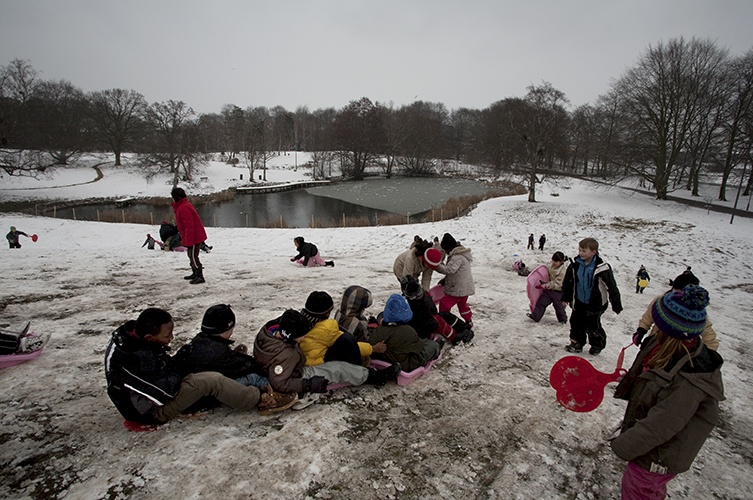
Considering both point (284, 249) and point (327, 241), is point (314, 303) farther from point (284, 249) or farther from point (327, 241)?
point (327, 241)

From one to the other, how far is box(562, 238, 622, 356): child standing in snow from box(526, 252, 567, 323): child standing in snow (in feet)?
3.37

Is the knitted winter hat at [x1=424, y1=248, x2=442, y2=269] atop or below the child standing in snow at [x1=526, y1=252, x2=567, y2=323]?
atop

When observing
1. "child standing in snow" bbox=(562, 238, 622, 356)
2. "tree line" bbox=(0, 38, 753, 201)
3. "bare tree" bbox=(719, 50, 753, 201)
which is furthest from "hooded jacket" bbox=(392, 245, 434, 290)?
"bare tree" bbox=(719, 50, 753, 201)

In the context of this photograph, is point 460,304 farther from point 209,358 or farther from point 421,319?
point 209,358

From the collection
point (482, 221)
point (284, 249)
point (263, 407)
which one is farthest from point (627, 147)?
point (263, 407)

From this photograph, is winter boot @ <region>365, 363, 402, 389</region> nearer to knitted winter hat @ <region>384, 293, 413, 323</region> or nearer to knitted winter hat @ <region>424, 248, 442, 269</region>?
knitted winter hat @ <region>384, 293, 413, 323</region>

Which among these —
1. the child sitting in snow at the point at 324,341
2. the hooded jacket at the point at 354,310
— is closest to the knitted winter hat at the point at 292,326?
the child sitting in snow at the point at 324,341

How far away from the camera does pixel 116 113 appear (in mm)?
49625

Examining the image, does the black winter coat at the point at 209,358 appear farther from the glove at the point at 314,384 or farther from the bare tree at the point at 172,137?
the bare tree at the point at 172,137

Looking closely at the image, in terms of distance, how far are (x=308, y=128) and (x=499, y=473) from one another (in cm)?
10927

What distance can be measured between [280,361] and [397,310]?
52.9 inches

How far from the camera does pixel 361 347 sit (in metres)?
3.74

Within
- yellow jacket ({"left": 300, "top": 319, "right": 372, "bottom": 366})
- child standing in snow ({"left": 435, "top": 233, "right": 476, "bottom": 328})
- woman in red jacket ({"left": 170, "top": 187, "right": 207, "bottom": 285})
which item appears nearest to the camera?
yellow jacket ({"left": 300, "top": 319, "right": 372, "bottom": 366})

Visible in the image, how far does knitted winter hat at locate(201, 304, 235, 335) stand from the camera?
3.13m
